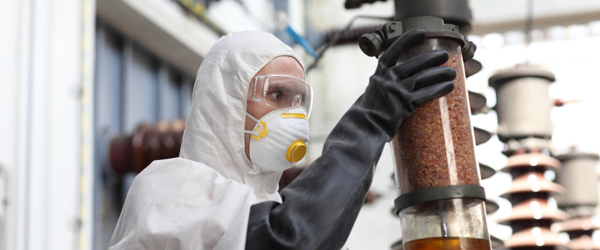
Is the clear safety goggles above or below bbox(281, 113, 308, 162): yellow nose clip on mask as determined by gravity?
above

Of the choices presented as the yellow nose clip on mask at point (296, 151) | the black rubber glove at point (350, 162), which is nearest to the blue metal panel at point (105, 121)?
the yellow nose clip on mask at point (296, 151)

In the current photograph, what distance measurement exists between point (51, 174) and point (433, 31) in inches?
90.4

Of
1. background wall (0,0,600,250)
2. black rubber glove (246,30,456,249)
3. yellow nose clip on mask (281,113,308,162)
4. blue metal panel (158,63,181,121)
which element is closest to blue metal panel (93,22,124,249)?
background wall (0,0,600,250)

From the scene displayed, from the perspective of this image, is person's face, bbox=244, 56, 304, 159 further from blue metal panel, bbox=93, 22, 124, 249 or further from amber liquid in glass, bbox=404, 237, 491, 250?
blue metal panel, bbox=93, 22, 124, 249

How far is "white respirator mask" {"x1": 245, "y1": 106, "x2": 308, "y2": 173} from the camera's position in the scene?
4.92 ft

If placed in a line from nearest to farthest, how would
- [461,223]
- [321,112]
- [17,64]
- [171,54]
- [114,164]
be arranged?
[461,223]
[17,64]
[114,164]
[171,54]
[321,112]

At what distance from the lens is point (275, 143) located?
4.96ft

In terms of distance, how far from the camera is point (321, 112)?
6629 mm

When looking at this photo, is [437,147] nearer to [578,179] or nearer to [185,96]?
[578,179]

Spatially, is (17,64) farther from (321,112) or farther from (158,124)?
(321,112)

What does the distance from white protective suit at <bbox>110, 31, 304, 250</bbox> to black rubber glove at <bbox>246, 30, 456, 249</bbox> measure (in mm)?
76

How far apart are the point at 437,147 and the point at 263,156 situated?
482 mm

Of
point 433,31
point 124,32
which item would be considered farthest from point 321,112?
point 433,31

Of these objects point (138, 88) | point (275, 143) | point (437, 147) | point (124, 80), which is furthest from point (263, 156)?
point (138, 88)
